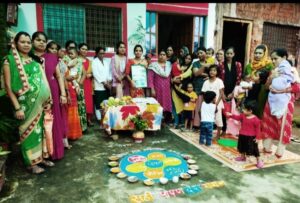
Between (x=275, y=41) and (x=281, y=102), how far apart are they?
26.8ft

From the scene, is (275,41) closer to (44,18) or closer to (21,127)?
(44,18)

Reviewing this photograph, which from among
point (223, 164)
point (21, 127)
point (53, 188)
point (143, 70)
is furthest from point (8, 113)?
point (223, 164)

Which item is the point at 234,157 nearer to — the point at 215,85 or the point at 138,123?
the point at 215,85

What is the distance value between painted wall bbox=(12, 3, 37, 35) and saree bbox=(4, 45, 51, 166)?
11.1 ft

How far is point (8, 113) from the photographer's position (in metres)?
3.62

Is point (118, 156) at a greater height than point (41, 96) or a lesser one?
lesser

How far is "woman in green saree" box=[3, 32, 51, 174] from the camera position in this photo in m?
3.16

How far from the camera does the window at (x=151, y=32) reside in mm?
7816

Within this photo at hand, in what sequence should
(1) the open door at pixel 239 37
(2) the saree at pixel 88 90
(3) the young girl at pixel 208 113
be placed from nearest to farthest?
(3) the young girl at pixel 208 113 < (2) the saree at pixel 88 90 < (1) the open door at pixel 239 37

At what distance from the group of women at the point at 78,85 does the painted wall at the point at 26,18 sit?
1762mm

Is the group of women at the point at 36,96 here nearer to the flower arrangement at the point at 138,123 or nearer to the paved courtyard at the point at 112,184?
the paved courtyard at the point at 112,184

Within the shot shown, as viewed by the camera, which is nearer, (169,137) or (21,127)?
(21,127)

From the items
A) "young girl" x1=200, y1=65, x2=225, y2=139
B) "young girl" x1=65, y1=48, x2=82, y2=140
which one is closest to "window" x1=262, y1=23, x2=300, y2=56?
"young girl" x1=200, y1=65, x2=225, y2=139

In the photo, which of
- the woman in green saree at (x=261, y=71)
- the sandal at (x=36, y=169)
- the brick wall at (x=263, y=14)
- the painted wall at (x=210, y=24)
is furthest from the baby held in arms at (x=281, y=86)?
A: the brick wall at (x=263, y=14)
